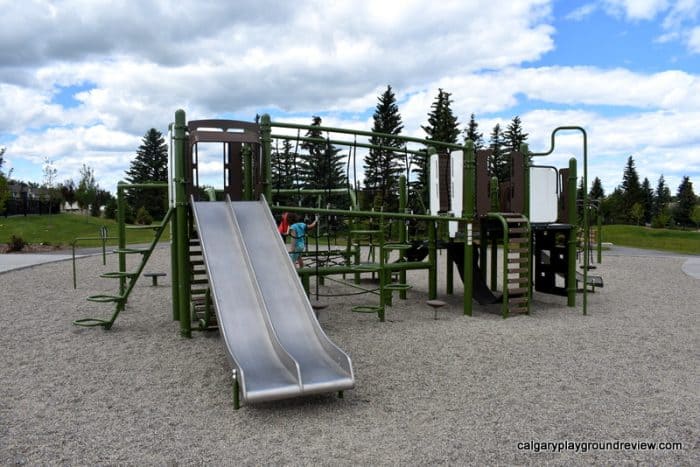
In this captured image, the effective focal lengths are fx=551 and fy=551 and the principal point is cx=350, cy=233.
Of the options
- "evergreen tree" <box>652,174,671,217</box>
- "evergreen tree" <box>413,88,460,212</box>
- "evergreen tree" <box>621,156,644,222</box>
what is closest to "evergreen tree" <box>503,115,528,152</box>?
"evergreen tree" <box>413,88,460,212</box>

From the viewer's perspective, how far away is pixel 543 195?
9.47 m

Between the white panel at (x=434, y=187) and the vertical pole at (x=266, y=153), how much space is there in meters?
3.32

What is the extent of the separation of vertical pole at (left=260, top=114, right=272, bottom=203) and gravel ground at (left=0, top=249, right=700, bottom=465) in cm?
214

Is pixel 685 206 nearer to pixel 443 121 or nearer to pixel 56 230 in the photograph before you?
pixel 443 121

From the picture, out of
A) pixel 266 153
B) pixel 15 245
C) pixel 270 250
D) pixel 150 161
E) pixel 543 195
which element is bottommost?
pixel 15 245

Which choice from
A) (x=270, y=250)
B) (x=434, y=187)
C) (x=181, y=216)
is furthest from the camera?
(x=434, y=187)

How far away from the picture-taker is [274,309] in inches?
220

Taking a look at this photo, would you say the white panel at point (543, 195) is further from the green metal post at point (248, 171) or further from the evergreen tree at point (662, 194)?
the evergreen tree at point (662, 194)

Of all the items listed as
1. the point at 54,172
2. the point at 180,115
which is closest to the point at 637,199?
the point at 54,172

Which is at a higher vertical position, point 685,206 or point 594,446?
point 685,206

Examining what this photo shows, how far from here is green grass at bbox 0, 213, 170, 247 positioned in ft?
105

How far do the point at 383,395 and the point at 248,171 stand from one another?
3987mm

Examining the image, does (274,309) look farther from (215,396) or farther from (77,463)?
(77,463)

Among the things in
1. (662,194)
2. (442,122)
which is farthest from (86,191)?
(662,194)
